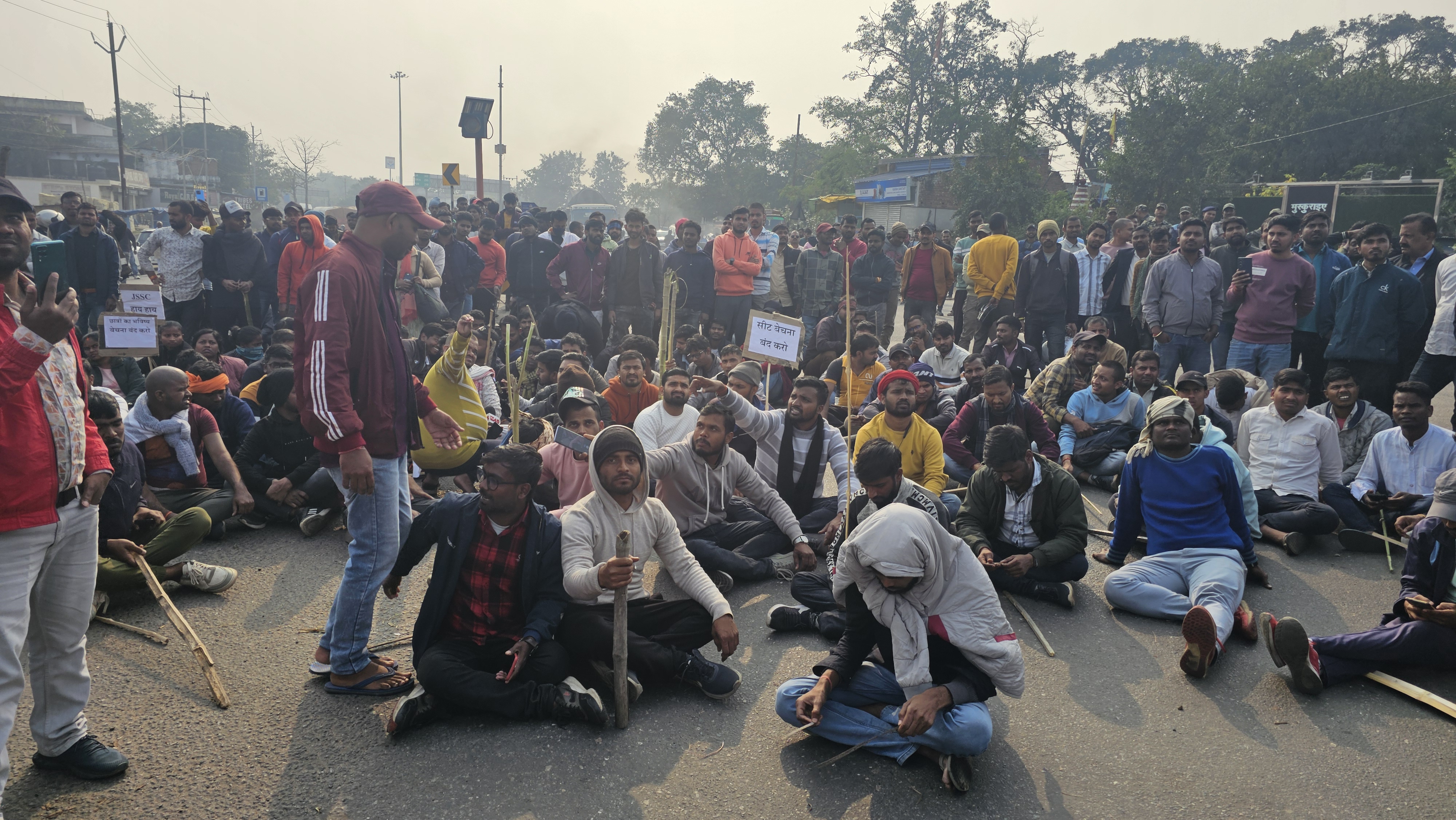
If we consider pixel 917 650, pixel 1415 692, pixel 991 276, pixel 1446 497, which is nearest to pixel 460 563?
pixel 917 650

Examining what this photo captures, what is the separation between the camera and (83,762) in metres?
3.38

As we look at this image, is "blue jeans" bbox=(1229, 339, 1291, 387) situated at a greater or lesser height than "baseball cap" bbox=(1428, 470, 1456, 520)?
greater

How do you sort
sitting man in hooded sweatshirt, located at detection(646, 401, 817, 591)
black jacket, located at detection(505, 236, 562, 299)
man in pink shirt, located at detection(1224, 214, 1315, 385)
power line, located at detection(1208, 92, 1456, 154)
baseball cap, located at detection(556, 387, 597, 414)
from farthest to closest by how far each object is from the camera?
power line, located at detection(1208, 92, 1456, 154) < black jacket, located at detection(505, 236, 562, 299) < man in pink shirt, located at detection(1224, 214, 1315, 385) < baseball cap, located at detection(556, 387, 597, 414) < sitting man in hooded sweatshirt, located at detection(646, 401, 817, 591)

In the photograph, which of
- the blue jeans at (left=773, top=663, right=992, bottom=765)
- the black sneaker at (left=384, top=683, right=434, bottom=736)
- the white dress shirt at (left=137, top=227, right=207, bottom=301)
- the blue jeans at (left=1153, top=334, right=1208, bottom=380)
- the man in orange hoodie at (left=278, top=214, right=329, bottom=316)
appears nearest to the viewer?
the blue jeans at (left=773, top=663, right=992, bottom=765)

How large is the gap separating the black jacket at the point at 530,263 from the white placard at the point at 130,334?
16.6ft

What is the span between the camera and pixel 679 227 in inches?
492

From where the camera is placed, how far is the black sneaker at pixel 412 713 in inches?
148

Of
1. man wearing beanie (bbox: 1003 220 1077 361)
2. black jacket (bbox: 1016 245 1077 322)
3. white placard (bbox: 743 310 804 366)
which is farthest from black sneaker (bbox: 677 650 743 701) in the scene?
black jacket (bbox: 1016 245 1077 322)

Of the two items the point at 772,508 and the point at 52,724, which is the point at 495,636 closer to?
the point at 52,724

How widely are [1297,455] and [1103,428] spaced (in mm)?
1492

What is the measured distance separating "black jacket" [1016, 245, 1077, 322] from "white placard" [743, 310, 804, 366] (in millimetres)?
4682

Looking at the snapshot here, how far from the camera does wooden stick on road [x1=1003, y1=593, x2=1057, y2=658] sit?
484 centimetres

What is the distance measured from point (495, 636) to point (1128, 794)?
272 cm

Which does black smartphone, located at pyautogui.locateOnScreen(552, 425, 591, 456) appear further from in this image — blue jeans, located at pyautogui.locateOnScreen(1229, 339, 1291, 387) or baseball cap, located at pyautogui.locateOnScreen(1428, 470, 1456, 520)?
blue jeans, located at pyautogui.locateOnScreen(1229, 339, 1291, 387)
